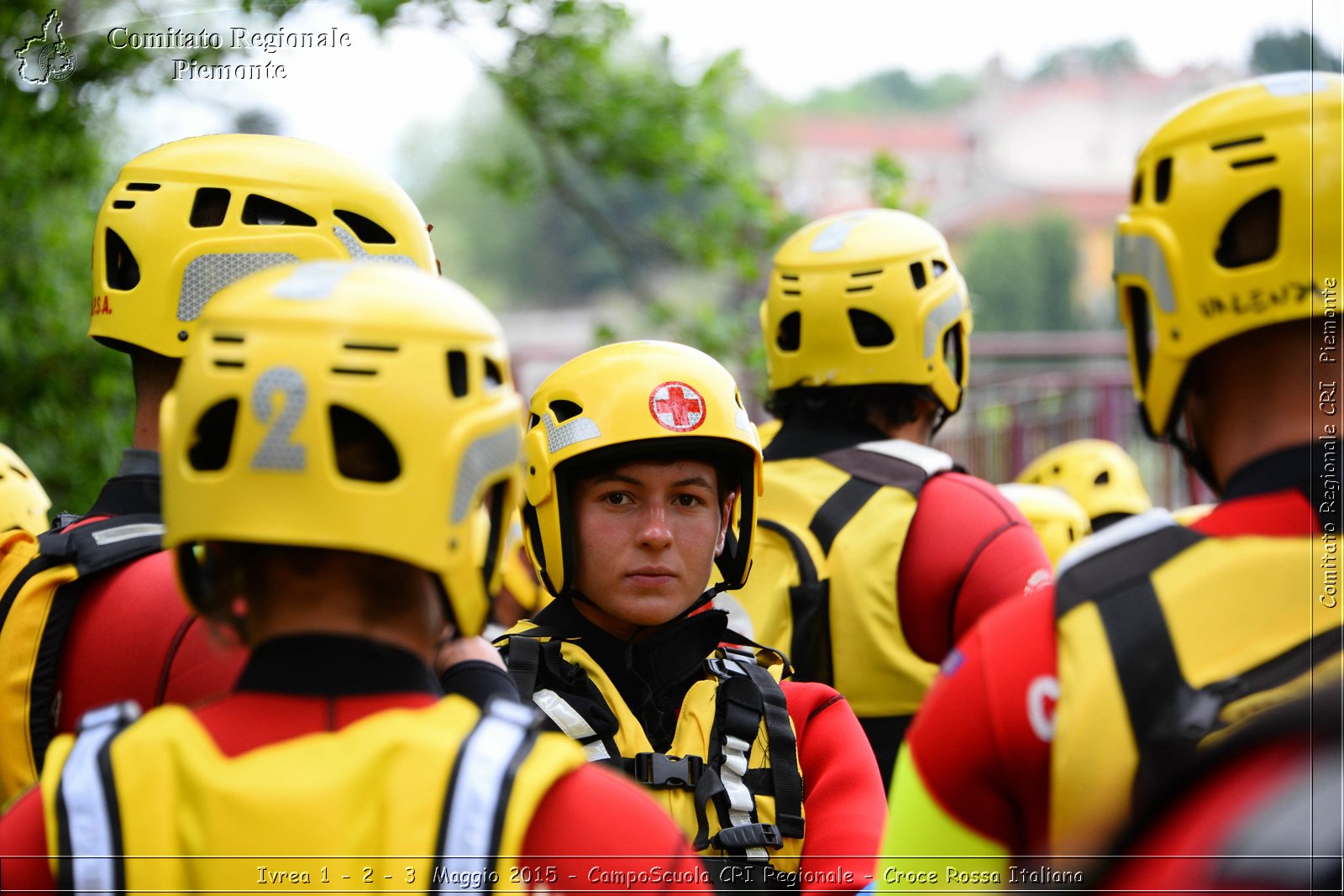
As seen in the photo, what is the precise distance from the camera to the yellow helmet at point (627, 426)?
3564 millimetres

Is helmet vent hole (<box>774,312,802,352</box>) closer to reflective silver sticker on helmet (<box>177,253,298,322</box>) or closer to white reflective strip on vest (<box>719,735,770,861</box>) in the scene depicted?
white reflective strip on vest (<box>719,735,770,861</box>)

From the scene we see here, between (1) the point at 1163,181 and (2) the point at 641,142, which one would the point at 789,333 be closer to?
(1) the point at 1163,181

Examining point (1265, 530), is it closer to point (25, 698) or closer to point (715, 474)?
point (715, 474)

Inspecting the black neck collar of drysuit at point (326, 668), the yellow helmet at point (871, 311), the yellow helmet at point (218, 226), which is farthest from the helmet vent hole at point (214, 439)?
the yellow helmet at point (871, 311)

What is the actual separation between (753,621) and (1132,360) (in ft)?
6.40

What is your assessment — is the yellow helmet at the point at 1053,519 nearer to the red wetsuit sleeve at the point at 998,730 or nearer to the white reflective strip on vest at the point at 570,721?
the white reflective strip on vest at the point at 570,721

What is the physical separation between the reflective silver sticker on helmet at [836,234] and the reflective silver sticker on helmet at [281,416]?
3.06m

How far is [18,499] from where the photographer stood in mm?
4910

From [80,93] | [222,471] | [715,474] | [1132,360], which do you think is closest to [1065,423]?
[80,93]

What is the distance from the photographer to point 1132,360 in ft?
8.09

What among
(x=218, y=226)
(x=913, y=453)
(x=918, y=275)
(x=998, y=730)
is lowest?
(x=998, y=730)

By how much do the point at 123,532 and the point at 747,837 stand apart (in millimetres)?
1522

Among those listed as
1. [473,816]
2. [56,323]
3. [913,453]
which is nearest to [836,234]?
[913,453]

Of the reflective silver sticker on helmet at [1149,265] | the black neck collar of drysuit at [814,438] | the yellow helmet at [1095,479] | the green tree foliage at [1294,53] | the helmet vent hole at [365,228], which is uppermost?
the green tree foliage at [1294,53]
